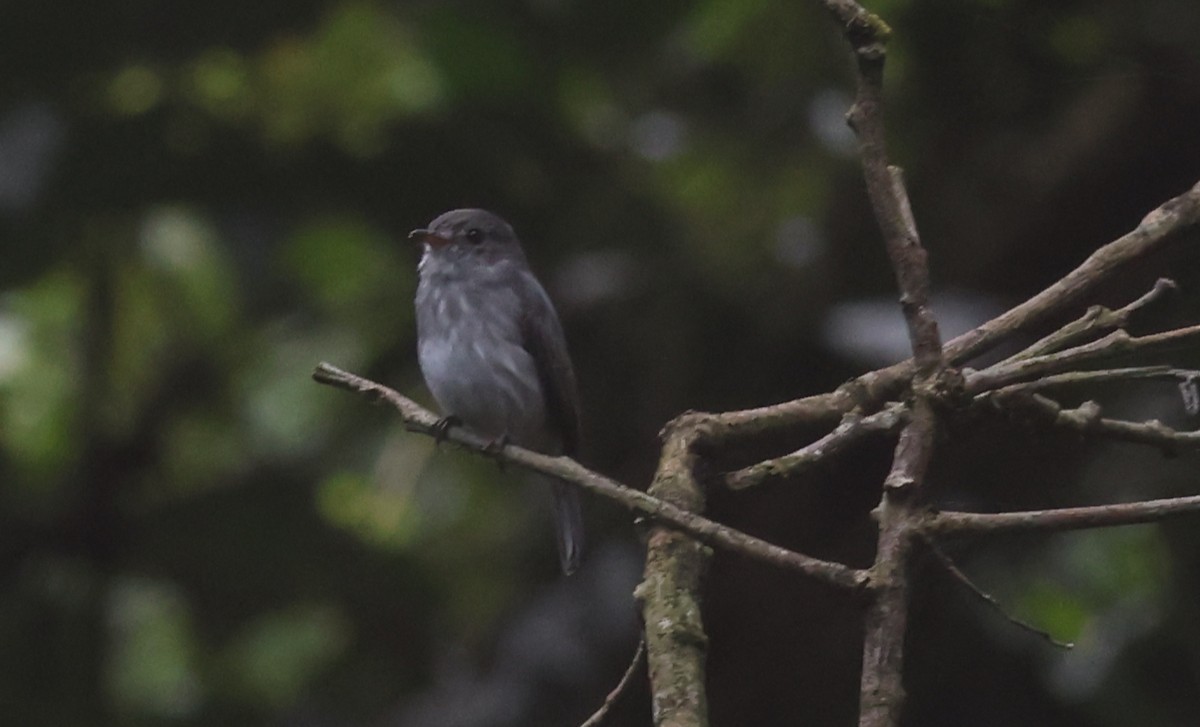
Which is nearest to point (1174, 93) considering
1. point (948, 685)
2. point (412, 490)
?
point (948, 685)

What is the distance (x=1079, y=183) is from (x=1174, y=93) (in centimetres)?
32

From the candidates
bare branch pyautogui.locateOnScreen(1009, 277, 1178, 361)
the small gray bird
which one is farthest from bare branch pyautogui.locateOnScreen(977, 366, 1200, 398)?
the small gray bird

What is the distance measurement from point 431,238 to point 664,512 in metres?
2.72

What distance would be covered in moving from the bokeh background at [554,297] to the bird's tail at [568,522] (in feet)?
0.59

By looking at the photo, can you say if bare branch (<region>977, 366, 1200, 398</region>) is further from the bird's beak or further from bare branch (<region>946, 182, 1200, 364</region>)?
the bird's beak

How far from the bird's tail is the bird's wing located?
0.11 m

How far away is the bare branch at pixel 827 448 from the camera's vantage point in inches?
77.5

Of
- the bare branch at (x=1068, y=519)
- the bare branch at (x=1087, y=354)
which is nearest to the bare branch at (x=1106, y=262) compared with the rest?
the bare branch at (x=1087, y=354)

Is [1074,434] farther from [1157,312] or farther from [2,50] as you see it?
Result: [2,50]

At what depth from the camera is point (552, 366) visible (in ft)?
14.0

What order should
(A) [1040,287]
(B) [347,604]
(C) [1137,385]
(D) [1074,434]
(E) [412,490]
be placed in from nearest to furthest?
(D) [1074,434] → (C) [1137,385] → (A) [1040,287] → (B) [347,604] → (E) [412,490]

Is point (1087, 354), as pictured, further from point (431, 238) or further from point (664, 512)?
point (431, 238)

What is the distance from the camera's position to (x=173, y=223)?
4.96 m

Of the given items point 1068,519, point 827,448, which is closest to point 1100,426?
point 1068,519
